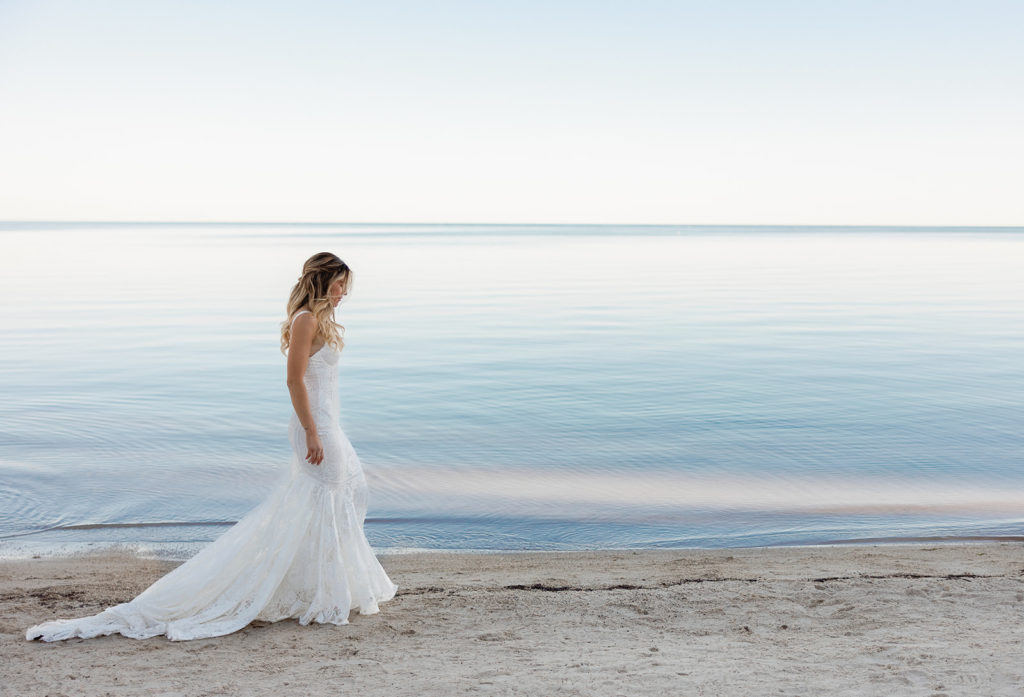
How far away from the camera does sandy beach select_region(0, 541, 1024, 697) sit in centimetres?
454

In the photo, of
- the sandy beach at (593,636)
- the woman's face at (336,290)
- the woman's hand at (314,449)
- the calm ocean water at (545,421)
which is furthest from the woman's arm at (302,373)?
the calm ocean water at (545,421)

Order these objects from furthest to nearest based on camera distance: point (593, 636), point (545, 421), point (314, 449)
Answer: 1. point (545, 421)
2. point (314, 449)
3. point (593, 636)

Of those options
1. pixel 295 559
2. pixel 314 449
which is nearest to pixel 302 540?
pixel 295 559

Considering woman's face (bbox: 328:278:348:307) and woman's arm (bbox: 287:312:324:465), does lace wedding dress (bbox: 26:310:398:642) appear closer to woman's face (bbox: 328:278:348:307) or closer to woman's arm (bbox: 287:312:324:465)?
woman's arm (bbox: 287:312:324:465)

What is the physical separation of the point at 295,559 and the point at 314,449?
68 cm

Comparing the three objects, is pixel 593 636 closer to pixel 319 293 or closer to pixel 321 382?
pixel 321 382

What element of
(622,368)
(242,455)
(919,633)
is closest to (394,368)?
(622,368)

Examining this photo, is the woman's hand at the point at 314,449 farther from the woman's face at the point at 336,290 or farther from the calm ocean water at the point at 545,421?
the calm ocean water at the point at 545,421

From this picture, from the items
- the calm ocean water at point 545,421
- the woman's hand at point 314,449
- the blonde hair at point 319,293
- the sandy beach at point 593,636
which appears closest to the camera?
the sandy beach at point 593,636

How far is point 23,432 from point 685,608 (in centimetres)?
973

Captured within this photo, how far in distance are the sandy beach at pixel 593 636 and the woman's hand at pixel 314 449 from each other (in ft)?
3.24

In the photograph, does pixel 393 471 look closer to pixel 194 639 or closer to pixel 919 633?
pixel 194 639

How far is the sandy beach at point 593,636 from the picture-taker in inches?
179

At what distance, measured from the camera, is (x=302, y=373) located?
5.47 m
